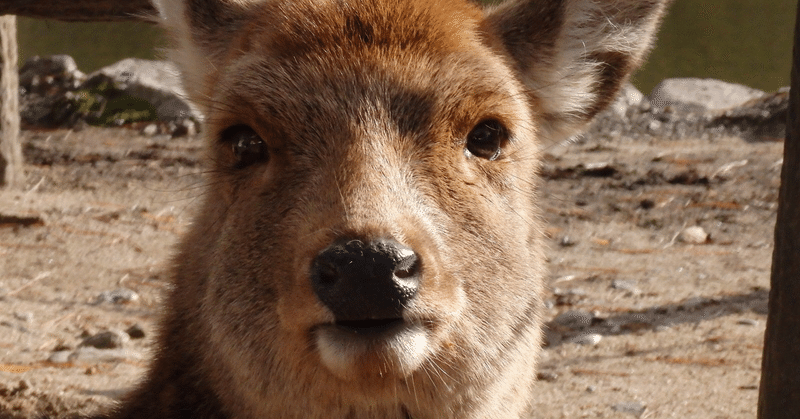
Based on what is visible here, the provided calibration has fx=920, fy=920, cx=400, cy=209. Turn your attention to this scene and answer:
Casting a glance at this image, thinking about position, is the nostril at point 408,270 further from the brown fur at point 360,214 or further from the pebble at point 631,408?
the pebble at point 631,408

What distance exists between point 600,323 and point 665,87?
272 inches

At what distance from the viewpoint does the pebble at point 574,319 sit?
6238 millimetres

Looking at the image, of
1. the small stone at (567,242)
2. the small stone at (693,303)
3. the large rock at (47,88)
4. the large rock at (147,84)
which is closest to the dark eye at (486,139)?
the small stone at (693,303)

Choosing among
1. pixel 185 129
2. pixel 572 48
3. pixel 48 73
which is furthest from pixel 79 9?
pixel 48 73

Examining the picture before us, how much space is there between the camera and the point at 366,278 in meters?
2.64

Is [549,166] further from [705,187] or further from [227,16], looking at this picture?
[227,16]

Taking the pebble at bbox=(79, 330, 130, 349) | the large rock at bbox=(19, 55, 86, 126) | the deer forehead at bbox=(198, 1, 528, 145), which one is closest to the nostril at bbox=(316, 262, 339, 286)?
the deer forehead at bbox=(198, 1, 528, 145)

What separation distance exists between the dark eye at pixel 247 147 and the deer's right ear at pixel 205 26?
19.9 inches

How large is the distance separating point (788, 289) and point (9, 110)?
7760 mm

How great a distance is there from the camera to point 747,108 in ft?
35.7

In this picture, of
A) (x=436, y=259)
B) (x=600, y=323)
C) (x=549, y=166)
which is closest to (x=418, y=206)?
(x=436, y=259)

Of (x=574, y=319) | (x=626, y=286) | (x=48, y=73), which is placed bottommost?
(x=626, y=286)

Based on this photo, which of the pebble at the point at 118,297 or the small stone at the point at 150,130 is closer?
the pebble at the point at 118,297

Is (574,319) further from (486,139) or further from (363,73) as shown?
(363,73)
